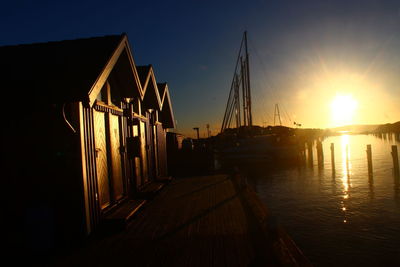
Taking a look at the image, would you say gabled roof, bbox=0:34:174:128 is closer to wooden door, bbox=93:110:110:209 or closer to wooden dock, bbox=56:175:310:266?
wooden door, bbox=93:110:110:209

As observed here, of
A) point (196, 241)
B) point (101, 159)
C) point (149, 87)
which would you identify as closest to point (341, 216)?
point (196, 241)

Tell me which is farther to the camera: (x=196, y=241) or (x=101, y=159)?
(x=101, y=159)

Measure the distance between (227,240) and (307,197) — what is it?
14.0 m

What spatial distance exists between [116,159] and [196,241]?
3.52m

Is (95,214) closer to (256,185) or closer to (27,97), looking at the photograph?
(27,97)

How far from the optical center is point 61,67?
591cm

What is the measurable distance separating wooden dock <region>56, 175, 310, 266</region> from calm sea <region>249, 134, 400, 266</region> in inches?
148

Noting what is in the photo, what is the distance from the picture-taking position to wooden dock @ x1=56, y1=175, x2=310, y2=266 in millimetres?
4719

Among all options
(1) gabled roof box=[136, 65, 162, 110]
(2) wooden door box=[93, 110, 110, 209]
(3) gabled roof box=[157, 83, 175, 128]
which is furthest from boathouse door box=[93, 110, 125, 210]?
(3) gabled roof box=[157, 83, 175, 128]

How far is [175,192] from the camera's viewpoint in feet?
36.7

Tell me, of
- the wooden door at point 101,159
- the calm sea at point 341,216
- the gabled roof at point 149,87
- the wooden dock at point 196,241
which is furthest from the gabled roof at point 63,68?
the calm sea at point 341,216

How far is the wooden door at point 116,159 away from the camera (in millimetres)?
7627

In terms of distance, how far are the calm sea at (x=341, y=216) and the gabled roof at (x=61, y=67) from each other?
26.8 ft

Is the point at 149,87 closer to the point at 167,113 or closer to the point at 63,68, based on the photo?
the point at 167,113
